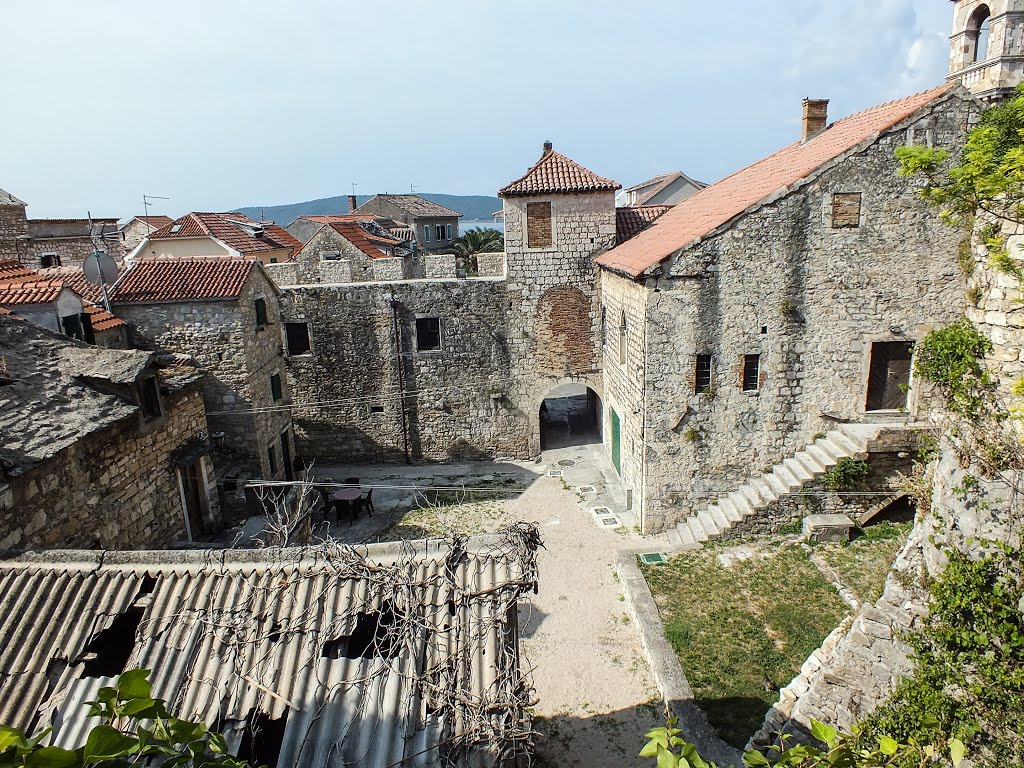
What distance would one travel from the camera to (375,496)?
18.0m

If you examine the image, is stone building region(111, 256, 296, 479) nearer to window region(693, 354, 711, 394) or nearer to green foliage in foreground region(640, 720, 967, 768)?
window region(693, 354, 711, 394)

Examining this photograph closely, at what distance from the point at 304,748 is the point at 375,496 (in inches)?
547

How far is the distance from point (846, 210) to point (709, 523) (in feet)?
23.6

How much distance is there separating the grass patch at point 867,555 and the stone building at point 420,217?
146 ft

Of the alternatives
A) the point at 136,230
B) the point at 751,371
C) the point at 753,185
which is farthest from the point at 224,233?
the point at 751,371

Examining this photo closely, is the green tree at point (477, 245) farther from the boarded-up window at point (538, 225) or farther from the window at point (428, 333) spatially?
the boarded-up window at point (538, 225)

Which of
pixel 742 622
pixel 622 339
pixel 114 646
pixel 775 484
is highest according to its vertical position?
pixel 622 339

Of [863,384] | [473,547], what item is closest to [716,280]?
[863,384]

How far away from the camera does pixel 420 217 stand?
53.9 metres

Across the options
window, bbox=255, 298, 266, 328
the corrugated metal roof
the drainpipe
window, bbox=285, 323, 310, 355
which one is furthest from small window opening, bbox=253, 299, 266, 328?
the corrugated metal roof

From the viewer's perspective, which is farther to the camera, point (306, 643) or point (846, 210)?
point (846, 210)

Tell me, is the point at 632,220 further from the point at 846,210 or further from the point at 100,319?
the point at 100,319

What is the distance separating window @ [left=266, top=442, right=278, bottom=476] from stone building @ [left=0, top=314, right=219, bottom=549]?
4148 mm

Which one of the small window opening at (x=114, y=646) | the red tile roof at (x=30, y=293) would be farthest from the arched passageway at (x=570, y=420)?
the small window opening at (x=114, y=646)
